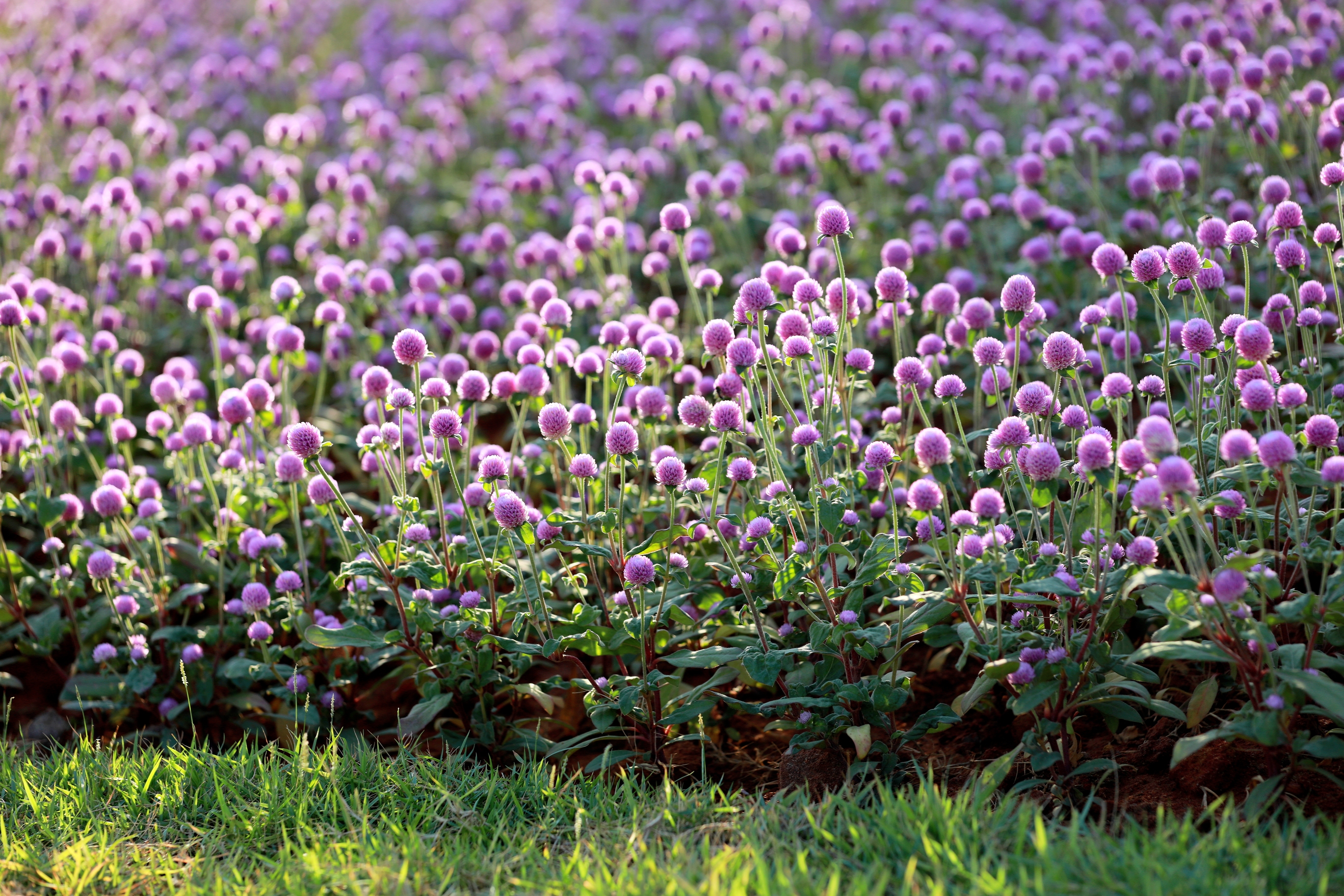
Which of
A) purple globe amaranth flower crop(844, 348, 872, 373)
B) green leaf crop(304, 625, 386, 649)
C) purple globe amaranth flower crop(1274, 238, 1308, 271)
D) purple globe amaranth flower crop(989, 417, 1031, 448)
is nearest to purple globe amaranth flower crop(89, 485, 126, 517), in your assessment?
green leaf crop(304, 625, 386, 649)

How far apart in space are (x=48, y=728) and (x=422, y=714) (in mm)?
1745

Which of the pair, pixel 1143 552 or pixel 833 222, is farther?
pixel 833 222

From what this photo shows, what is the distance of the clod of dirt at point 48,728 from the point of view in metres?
4.58

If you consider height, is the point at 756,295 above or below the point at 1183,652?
above

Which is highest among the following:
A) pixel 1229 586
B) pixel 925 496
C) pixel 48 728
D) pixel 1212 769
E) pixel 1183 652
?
pixel 925 496

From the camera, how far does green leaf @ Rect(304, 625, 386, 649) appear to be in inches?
154

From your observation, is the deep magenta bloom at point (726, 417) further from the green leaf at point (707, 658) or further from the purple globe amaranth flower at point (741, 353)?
the green leaf at point (707, 658)

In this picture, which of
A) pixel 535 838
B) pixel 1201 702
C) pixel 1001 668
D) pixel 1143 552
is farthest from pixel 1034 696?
pixel 535 838

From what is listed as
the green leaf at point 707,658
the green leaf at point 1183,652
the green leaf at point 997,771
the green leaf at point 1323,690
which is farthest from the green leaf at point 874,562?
the green leaf at point 1323,690

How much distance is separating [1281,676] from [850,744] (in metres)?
1.36

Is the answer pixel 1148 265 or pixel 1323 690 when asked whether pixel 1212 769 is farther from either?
pixel 1148 265

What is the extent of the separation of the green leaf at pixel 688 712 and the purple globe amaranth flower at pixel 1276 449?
70.6 inches

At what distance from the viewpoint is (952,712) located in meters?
3.66

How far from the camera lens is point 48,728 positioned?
4.64 meters
